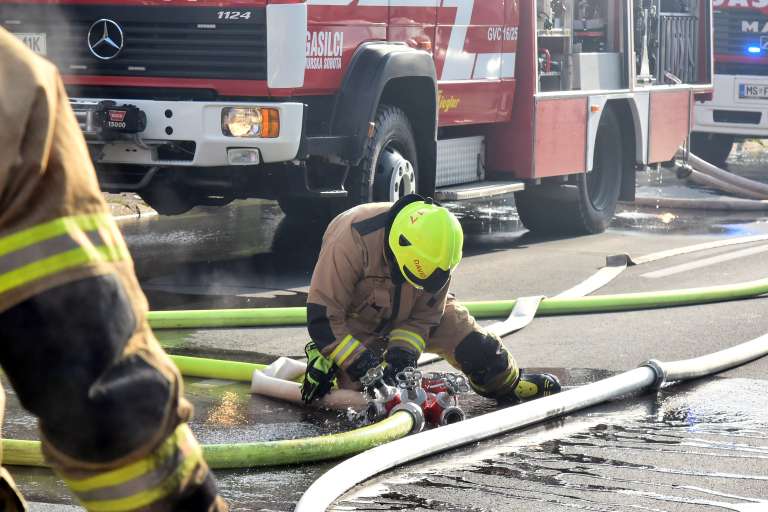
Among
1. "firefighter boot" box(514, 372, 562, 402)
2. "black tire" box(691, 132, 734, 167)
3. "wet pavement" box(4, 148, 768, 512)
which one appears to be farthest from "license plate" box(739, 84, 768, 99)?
"firefighter boot" box(514, 372, 562, 402)

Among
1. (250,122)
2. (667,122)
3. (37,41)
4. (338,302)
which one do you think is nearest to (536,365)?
(338,302)

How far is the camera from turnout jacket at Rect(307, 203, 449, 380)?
507cm

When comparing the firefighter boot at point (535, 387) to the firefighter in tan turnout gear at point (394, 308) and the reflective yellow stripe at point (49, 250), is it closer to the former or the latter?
the firefighter in tan turnout gear at point (394, 308)

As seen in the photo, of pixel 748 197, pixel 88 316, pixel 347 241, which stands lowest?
pixel 748 197

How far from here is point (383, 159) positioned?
28.1ft

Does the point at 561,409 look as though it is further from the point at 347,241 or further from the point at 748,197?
the point at 748,197

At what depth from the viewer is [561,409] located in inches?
200

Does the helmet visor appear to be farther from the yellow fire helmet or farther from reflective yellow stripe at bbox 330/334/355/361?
reflective yellow stripe at bbox 330/334/355/361

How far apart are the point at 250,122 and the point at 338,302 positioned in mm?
2725

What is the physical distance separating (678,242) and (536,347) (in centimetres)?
465

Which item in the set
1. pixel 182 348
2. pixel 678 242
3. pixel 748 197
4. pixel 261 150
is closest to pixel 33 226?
pixel 182 348

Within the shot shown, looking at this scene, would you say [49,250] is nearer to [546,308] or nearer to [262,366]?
[262,366]

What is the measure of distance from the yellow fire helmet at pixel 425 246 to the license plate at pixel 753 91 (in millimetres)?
12391

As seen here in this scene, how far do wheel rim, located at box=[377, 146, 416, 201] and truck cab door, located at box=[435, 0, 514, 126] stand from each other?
0.72 m
